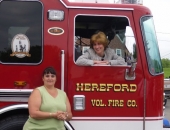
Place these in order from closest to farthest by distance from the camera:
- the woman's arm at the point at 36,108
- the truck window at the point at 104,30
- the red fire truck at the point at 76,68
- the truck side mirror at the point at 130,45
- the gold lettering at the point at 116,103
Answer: the woman's arm at the point at 36,108, the truck side mirror at the point at 130,45, the red fire truck at the point at 76,68, the gold lettering at the point at 116,103, the truck window at the point at 104,30

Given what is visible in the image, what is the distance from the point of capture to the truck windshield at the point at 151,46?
4.83 metres

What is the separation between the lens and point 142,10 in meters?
4.89

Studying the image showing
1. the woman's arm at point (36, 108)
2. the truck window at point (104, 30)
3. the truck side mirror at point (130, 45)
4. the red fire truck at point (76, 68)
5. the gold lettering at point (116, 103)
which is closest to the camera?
the woman's arm at point (36, 108)

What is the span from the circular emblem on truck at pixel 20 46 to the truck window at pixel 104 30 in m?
0.73

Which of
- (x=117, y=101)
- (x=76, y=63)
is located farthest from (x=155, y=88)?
(x=76, y=63)

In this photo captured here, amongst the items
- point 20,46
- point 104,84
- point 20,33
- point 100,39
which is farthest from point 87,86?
point 20,33

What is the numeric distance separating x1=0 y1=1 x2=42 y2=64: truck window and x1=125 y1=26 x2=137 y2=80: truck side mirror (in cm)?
129

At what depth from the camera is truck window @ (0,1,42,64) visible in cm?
466

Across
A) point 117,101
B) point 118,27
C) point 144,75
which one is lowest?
point 117,101

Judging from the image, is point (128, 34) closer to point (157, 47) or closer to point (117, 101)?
point (157, 47)

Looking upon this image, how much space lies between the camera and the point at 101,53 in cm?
488

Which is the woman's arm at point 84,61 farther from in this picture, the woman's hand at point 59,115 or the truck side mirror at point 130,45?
the woman's hand at point 59,115

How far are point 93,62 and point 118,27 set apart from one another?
2.31ft

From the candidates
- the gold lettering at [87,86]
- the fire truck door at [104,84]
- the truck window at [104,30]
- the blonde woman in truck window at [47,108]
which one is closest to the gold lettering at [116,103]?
the fire truck door at [104,84]
